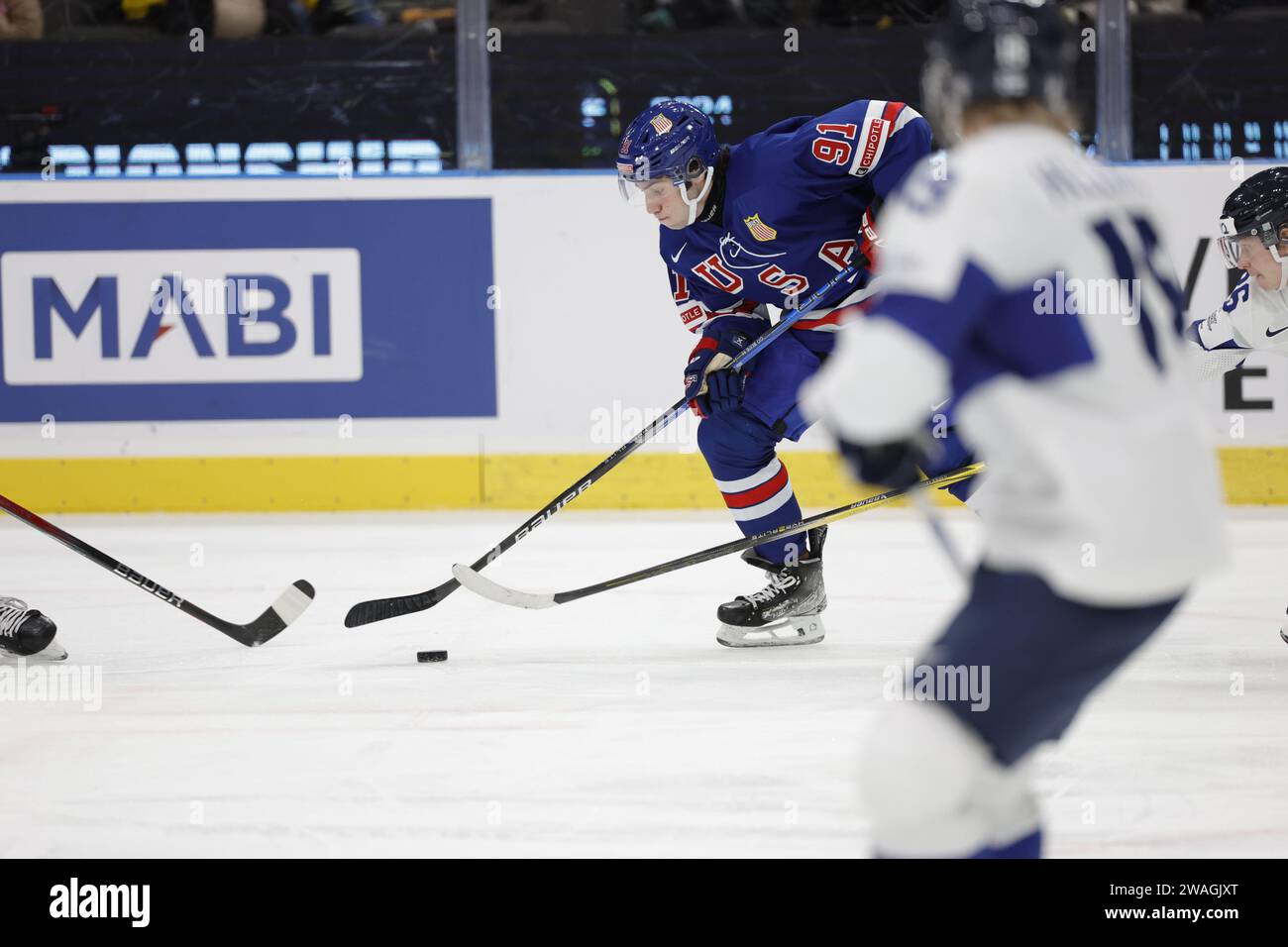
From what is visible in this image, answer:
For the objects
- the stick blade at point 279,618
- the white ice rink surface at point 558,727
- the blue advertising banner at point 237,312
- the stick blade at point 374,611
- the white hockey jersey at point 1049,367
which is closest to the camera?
the white hockey jersey at point 1049,367

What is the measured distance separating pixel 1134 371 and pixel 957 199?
0.21m

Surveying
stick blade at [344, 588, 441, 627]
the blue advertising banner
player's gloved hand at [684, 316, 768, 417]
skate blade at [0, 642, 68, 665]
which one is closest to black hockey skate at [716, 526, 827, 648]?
player's gloved hand at [684, 316, 768, 417]

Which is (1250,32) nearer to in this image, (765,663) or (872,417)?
(765,663)

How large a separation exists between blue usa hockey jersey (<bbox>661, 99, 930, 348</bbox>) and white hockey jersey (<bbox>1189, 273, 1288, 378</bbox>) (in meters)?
0.71

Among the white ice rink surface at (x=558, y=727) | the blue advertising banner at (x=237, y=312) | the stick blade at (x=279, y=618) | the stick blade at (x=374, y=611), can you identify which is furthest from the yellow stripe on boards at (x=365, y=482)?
the stick blade at (x=279, y=618)

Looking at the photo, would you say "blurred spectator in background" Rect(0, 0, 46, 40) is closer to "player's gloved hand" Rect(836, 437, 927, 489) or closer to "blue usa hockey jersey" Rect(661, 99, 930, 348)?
"blue usa hockey jersey" Rect(661, 99, 930, 348)

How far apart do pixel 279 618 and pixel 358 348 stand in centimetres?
241

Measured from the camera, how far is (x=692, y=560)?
125 inches

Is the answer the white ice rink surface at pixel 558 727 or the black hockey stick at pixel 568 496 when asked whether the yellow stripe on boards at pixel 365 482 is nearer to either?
the white ice rink surface at pixel 558 727

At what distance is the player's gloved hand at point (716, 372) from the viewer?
3.26m

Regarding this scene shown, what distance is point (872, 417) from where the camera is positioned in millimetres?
1208

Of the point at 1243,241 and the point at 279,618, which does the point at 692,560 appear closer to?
the point at 279,618

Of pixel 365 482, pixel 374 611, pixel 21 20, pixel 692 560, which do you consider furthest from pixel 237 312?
pixel 692 560

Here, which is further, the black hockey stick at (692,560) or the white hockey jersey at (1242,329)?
the black hockey stick at (692,560)
